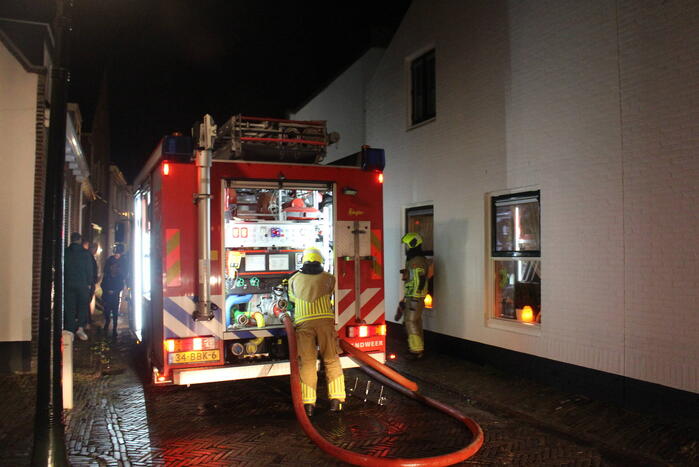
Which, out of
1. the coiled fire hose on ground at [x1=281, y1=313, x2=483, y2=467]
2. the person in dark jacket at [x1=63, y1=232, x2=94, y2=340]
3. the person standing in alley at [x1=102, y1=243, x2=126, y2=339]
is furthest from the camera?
the person standing in alley at [x1=102, y1=243, x2=126, y2=339]

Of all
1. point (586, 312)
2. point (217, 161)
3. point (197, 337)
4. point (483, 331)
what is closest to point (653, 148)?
point (586, 312)

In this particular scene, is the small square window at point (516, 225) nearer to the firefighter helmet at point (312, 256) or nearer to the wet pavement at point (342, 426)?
the wet pavement at point (342, 426)

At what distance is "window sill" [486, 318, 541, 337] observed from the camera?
743cm

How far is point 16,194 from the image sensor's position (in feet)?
26.6

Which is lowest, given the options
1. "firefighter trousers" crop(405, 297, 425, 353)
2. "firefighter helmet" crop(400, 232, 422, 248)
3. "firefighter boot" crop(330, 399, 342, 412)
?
"firefighter boot" crop(330, 399, 342, 412)

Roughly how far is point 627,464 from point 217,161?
4.79 m

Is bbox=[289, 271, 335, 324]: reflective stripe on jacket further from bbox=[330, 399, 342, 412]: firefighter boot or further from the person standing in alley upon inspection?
the person standing in alley

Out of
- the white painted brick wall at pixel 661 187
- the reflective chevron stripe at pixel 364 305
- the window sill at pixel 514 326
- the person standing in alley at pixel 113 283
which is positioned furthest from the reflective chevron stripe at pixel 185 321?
the person standing in alley at pixel 113 283

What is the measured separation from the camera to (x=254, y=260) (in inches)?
269

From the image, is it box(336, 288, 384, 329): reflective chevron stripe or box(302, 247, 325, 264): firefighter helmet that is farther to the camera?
box(336, 288, 384, 329): reflective chevron stripe

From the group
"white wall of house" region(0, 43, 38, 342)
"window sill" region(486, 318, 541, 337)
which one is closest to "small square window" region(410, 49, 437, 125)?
"window sill" region(486, 318, 541, 337)

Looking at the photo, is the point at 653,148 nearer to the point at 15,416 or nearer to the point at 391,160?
the point at 391,160

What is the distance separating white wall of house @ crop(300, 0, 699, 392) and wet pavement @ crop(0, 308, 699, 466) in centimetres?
66

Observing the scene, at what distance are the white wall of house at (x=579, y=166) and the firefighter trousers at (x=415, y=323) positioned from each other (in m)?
0.57
